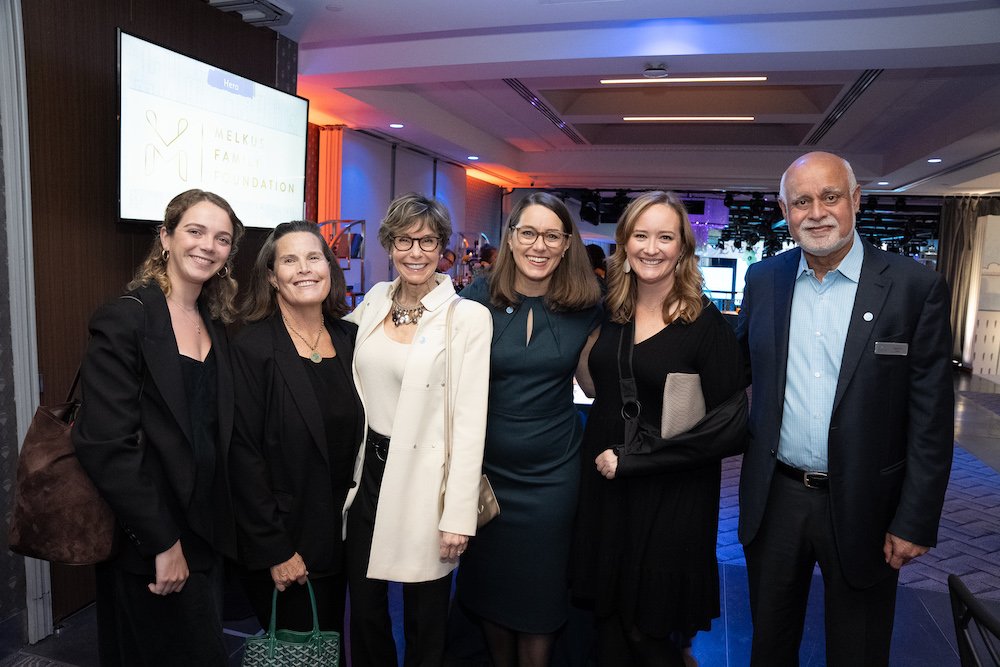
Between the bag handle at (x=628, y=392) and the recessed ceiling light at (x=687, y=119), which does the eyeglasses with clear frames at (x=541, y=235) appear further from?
the recessed ceiling light at (x=687, y=119)

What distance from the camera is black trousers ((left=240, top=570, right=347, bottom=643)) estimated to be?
210cm

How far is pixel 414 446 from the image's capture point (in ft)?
6.76

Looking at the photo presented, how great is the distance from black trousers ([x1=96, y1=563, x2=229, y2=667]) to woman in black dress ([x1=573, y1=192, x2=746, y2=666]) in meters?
1.12

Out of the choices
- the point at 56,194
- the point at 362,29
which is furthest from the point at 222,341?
the point at 362,29

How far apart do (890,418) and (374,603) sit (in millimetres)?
1614

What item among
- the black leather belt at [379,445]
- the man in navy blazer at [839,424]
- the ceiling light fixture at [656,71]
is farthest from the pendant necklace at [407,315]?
the ceiling light fixture at [656,71]

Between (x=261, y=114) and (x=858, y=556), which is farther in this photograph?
(x=261, y=114)

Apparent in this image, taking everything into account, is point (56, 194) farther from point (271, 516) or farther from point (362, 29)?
point (362, 29)

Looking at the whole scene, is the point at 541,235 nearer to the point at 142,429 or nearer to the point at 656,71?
the point at 142,429

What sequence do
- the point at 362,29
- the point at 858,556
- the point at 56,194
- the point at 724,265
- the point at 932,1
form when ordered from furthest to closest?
the point at 724,265 < the point at 362,29 < the point at 932,1 < the point at 56,194 < the point at 858,556

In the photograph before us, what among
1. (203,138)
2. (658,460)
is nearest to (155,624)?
(658,460)

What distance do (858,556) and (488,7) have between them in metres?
3.65

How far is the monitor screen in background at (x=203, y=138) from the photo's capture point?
10.8 ft

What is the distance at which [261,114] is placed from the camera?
4.21m
